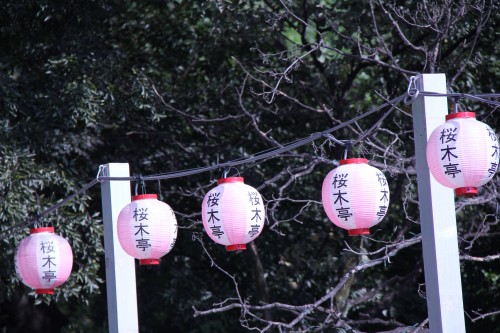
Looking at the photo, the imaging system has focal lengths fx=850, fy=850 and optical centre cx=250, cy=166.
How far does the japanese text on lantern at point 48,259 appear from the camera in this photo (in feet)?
19.4

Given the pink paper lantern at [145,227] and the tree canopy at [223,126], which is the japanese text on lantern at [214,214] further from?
the tree canopy at [223,126]

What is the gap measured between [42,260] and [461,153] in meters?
3.17

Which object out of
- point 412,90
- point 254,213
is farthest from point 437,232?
point 254,213

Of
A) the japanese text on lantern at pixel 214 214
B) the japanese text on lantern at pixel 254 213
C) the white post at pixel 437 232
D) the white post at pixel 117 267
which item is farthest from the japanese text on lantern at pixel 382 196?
the white post at pixel 117 267

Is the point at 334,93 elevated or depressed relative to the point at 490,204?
elevated

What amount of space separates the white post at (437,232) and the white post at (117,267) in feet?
6.31

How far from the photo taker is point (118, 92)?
786cm

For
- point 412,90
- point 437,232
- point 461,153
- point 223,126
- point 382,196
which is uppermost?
point 223,126

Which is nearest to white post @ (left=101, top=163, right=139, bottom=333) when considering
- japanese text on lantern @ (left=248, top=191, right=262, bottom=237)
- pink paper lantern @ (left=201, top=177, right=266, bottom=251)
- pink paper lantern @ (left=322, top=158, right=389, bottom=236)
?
pink paper lantern @ (left=201, top=177, right=266, bottom=251)

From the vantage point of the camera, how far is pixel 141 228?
5.07 metres

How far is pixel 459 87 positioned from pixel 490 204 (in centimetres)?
127

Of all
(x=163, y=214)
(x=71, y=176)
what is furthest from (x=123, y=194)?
(x=71, y=176)

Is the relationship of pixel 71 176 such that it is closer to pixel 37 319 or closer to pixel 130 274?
pixel 37 319

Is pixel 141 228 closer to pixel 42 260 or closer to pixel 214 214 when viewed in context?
pixel 214 214
